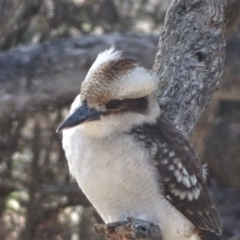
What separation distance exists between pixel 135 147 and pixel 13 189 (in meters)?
2.51

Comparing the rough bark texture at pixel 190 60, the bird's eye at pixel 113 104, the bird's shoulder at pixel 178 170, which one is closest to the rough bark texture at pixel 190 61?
the rough bark texture at pixel 190 60

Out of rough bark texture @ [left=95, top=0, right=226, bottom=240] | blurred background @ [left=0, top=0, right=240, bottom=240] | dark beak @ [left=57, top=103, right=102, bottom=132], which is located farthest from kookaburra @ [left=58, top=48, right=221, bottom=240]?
blurred background @ [left=0, top=0, right=240, bottom=240]

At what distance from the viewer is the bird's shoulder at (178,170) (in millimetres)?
3264

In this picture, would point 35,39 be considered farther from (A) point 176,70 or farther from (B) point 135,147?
(B) point 135,147

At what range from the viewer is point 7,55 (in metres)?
4.89

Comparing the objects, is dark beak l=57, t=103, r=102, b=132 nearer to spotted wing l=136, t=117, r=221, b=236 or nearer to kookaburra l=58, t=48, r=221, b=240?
kookaburra l=58, t=48, r=221, b=240

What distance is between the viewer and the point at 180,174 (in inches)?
131

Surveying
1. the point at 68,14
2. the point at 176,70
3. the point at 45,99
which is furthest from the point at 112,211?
the point at 68,14

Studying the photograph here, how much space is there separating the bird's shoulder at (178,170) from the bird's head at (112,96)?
0.25ft

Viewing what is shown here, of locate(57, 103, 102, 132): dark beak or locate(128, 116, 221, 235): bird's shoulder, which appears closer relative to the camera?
locate(57, 103, 102, 132): dark beak

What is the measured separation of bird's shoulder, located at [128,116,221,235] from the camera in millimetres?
3264

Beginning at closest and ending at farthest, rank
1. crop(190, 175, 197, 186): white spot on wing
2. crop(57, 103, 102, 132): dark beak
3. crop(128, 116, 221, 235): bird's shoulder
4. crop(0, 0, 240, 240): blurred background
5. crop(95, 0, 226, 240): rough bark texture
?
crop(57, 103, 102, 132): dark beak < crop(128, 116, 221, 235): bird's shoulder < crop(190, 175, 197, 186): white spot on wing < crop(95, 0, 226, 240): rough bark texture < crop(0, 0, 240, 240): blurred background

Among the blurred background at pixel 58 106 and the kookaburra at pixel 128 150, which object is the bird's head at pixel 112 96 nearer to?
the kookaburra at pixel 128 150

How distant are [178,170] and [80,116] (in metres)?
0.49
